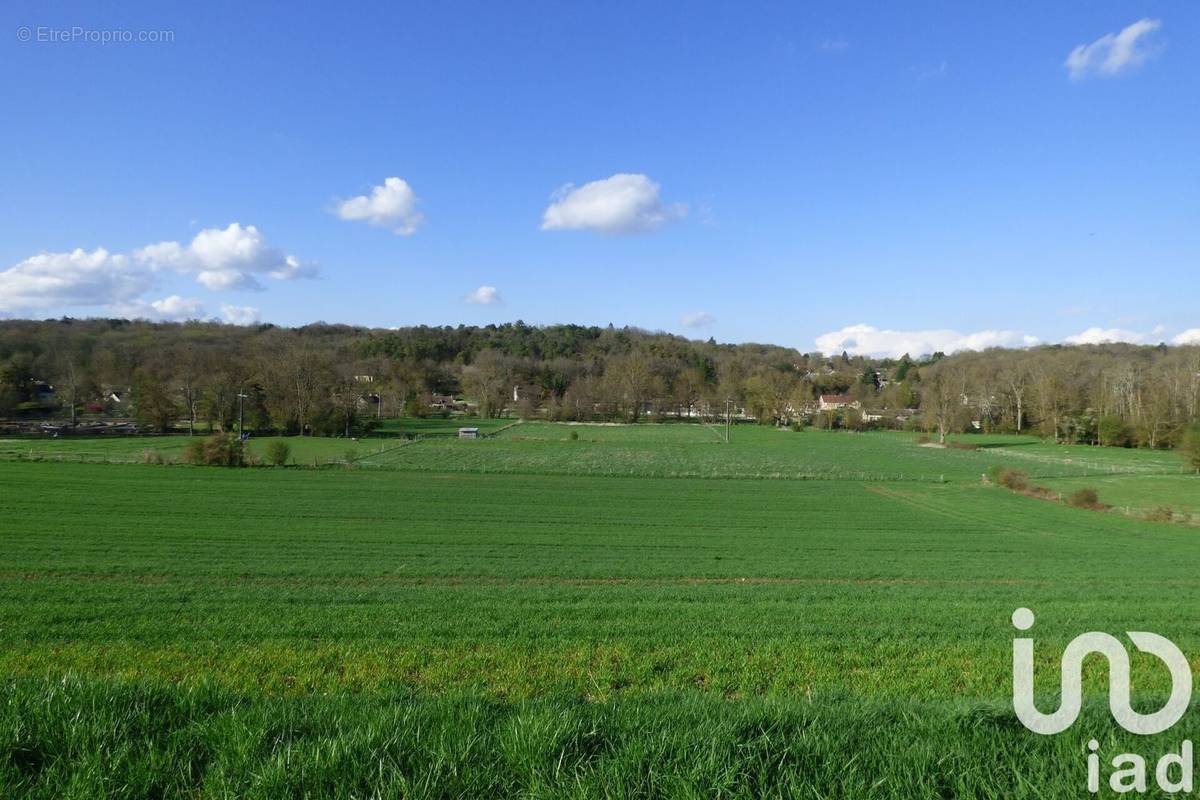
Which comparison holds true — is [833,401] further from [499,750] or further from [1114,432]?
[499,750]

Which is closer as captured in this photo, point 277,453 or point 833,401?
point 277,453

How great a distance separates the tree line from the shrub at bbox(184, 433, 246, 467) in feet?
134

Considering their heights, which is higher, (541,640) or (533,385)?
(533,385)

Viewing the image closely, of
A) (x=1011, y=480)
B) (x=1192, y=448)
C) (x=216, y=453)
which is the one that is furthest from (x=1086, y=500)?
(x=216, y=453)

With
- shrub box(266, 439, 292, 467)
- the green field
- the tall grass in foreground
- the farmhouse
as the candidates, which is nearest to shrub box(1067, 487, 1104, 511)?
the green field

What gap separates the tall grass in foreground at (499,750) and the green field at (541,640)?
2 cm

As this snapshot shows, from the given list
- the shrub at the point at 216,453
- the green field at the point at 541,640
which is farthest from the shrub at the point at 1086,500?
the shrub at the point at 216,453

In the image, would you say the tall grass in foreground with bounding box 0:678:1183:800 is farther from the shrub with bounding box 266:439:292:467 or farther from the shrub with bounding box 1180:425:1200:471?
the shrub with bounding box 1180:425:1200:471

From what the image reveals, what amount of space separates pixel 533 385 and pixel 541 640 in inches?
6105

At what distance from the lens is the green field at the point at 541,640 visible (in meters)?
2.90

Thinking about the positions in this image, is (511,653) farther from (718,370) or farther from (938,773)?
(718,370)

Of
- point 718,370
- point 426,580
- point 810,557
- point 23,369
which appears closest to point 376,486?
point 426,580

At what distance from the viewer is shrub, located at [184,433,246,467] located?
50219 mm

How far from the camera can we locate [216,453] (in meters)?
50.2
